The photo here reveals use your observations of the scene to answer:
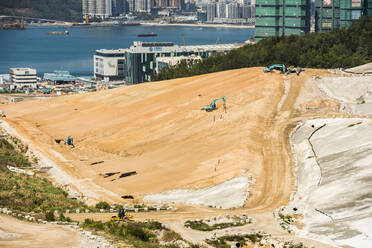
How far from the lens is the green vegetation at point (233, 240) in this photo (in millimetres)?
45812

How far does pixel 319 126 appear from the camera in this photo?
78250 millimetres

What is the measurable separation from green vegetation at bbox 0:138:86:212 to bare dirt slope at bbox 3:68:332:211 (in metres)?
4.07

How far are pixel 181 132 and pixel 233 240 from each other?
38.2 m

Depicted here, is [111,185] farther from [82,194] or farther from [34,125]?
[34,125]

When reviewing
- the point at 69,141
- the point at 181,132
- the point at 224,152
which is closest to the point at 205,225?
the point at 224,152

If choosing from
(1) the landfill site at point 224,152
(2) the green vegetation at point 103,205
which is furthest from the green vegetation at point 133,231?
(2) the green vegetation at point 103,205

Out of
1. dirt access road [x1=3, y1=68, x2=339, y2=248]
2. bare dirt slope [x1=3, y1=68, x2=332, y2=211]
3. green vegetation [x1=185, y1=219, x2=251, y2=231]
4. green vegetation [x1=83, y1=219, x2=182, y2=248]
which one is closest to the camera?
green vegetation [x1=83, y1=219, x2=182, y2=248]

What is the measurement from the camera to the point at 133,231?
45750 mm

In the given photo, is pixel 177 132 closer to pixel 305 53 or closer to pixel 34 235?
pixel 34 235

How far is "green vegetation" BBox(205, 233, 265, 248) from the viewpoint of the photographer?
45812 mm

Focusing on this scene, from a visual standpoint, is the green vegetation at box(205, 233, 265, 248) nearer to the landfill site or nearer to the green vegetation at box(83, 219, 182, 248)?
the landfill site

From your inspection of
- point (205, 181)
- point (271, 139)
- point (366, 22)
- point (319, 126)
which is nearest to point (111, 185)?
point (205, 181)

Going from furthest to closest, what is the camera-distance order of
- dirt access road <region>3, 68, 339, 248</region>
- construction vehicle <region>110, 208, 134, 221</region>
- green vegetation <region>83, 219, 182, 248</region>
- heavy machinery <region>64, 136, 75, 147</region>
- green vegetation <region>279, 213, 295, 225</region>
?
heavy machinery <region>64, 136, 75, 147</region>
dirt access road <region>3, 68, 339, 248</region>
green vegetation <region>279, 213, 295, 225</region>
construction vehicle <region>110, 208, 134, 221</region>
green vegetation <region>83, 219, 182, 248</region>

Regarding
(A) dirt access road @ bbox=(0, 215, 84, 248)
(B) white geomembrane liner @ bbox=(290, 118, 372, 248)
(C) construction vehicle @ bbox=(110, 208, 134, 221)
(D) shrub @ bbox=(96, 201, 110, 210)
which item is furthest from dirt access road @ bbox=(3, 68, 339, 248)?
(A) dirt access road @ bbox=(0, 215, 84, 248)
